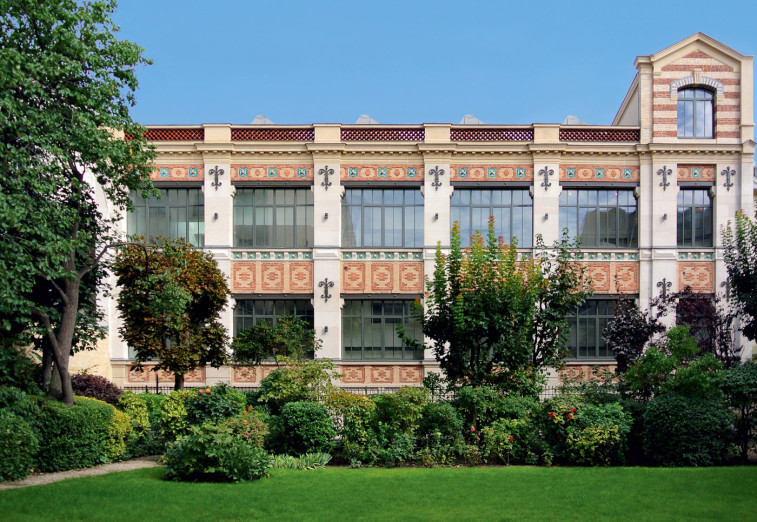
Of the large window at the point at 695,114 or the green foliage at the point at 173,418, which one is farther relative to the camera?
the large window at the point at 695,114

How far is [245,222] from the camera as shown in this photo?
29594 mm

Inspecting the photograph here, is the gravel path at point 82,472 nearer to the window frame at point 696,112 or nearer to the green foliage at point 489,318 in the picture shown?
the green foliage at point 489,318

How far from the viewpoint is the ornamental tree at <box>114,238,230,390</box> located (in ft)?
66.9

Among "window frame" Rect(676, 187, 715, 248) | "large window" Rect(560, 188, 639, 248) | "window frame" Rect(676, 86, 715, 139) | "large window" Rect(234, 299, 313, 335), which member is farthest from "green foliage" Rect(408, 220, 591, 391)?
"window frame" Rect(676, 86, 715, 139)

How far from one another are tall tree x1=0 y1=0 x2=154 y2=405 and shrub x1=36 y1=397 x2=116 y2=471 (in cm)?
82

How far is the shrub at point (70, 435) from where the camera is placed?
14.4 meters

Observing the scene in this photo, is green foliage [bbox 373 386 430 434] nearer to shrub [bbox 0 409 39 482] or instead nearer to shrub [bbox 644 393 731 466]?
shrub [bbox 644 393 731 466]

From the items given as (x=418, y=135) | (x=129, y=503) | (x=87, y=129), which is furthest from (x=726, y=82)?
(x=129, y=503)

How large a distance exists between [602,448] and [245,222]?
18.5m

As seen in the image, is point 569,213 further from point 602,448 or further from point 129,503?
point 129,503

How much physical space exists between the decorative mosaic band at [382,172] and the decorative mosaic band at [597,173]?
6.15 metres

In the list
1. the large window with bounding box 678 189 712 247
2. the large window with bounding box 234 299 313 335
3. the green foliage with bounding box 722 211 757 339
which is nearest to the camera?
the green foliage with bounding box 722 211 757 339

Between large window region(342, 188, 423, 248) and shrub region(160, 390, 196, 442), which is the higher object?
large window region(342, 188, 423, 248)

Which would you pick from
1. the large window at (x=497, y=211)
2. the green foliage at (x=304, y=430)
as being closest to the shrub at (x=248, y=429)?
the green foliage at (x=304, y=430)
